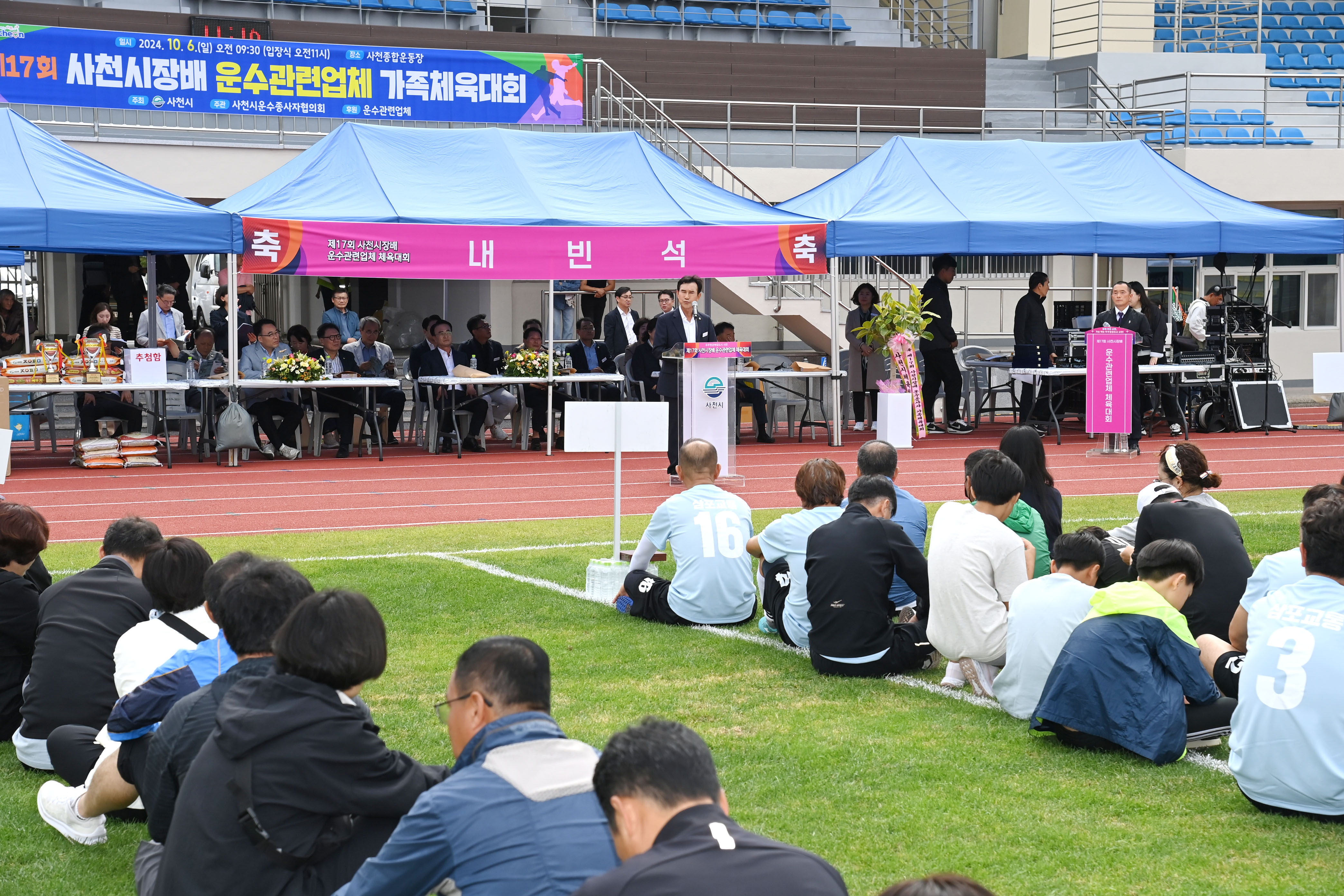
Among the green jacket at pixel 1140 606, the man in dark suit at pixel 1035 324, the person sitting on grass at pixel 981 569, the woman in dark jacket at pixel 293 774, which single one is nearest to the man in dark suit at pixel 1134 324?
the man in dark suit at pixel 1035 324

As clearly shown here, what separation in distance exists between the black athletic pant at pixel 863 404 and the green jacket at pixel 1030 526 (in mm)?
12332

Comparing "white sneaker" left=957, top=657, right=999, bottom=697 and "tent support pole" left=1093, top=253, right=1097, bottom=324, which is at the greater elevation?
"tent support pole" left=1093, top=253, right=1097, bottom=324

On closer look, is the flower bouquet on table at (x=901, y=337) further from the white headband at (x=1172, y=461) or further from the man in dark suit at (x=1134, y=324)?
the white headband at (x=1172, y=461)

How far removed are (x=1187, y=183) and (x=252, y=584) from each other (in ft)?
63.2

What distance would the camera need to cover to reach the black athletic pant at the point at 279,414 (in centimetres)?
1742

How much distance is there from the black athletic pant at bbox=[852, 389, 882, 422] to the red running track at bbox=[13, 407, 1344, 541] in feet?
3.90

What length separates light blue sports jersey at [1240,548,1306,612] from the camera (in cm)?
573

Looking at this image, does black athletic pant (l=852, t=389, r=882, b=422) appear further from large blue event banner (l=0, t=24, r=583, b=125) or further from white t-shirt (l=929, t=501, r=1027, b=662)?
white t-shirt (l=929, t=501, r=1027, b=662)

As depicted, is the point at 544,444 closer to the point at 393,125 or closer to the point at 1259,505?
the point at 393,125

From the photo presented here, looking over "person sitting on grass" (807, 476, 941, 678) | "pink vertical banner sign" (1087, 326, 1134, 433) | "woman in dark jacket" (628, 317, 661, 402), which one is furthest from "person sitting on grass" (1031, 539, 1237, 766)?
"woman in dark jacket" (628, 317, 661, 402)

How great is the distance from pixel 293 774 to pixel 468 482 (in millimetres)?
11829

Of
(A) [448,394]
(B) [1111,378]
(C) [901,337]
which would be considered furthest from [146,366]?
(B) [1111,378]

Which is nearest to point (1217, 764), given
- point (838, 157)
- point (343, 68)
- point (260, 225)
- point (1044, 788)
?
point (1044, 788)

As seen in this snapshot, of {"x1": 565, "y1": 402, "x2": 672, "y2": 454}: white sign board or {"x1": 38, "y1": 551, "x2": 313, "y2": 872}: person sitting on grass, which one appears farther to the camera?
{"x1": 565, "y1": 402, "x2": 672, "y2": 454}: white sign board
